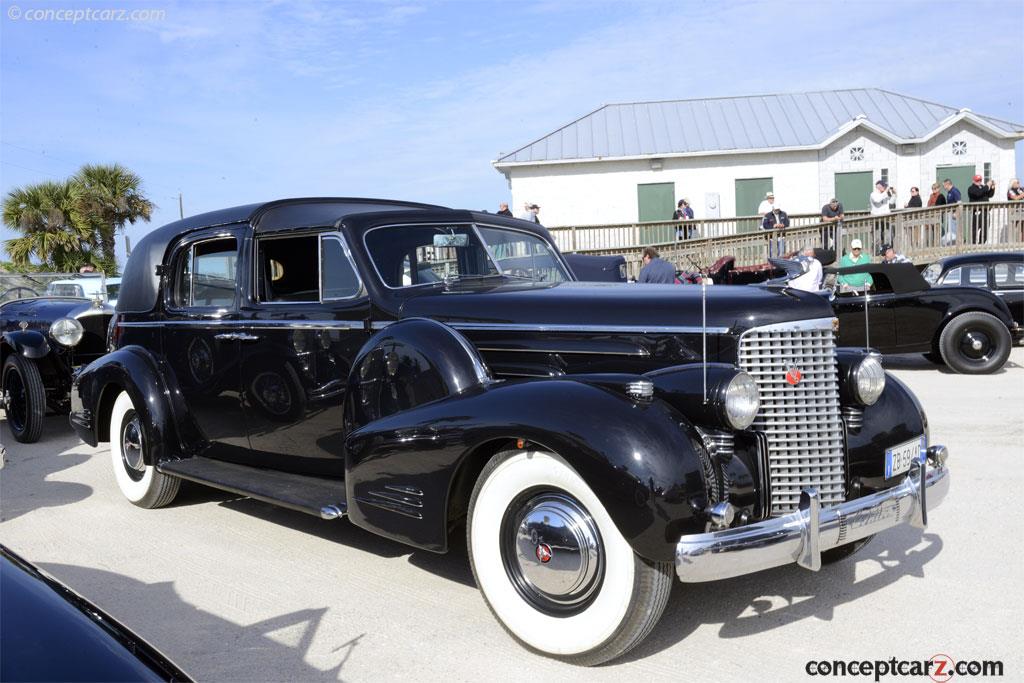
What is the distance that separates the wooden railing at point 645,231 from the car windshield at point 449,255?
619 inches

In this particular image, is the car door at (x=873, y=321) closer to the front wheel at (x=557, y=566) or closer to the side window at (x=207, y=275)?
the side window at (x=207, y=275)

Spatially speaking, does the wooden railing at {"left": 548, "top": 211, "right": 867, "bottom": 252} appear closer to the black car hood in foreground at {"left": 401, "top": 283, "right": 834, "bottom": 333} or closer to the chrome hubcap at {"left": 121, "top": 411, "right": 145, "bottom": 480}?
the chrome hubcap at {"left": 121, "top": 411, "right": 145, "bottom": 480}

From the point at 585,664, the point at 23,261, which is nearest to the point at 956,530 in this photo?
the point at 585,664

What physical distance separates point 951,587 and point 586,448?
6.46 ft

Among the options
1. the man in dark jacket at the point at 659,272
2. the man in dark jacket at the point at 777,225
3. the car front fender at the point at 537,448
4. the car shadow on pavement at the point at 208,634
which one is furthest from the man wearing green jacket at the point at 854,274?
the car shadow on pavement at the point at 208,634

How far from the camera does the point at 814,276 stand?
391 inches

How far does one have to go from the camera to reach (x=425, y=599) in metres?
3.89

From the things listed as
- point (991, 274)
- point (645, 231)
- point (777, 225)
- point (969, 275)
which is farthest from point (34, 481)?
point (645, 231)

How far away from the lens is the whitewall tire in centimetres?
554

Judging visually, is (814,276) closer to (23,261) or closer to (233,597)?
(233,597)

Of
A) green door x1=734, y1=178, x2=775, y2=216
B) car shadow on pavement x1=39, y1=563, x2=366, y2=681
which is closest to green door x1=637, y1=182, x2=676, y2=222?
green door x1=734, y1=178, x2=775, y2=216

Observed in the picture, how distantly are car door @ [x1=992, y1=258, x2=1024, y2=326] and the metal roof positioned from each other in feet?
46.5

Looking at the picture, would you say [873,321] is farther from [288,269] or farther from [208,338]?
[208,338]

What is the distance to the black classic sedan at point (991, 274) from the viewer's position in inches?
448
